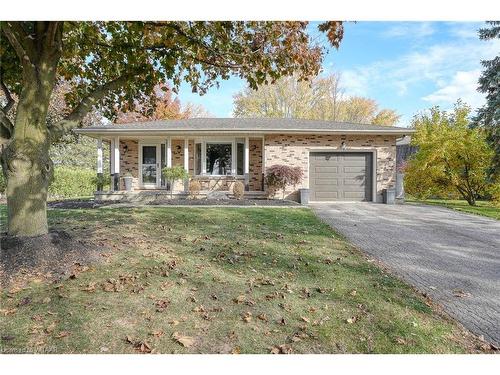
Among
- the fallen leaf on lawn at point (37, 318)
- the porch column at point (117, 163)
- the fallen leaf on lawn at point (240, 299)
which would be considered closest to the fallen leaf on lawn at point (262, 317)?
the fallen leaf on lawn at point (240, 299)

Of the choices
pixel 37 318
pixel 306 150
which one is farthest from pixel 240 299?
pixel 306 150

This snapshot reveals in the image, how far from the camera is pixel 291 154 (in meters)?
13.1

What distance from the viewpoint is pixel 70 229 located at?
573 cm

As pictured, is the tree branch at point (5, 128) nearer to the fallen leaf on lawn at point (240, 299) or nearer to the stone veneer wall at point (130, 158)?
the fallen leaf on lawn at point (240, 299)

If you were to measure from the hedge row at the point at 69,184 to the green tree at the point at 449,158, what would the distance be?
14.5 meters

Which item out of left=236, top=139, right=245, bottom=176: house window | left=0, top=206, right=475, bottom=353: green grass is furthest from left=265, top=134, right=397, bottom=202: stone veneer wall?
left=0, top=206, right=475, bottom=353: green grass

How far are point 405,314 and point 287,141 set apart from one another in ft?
35.0

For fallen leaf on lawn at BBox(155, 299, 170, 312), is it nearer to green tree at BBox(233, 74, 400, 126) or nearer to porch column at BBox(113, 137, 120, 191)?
porch column at BBox(113, 137, 120, 191)

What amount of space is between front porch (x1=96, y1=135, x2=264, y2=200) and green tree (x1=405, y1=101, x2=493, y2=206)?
658 cm

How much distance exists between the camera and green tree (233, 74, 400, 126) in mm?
27203

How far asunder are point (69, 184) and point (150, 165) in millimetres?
5618

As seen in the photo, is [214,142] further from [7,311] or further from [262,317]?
[262,317]
